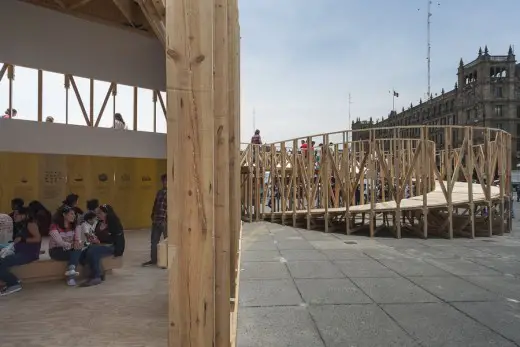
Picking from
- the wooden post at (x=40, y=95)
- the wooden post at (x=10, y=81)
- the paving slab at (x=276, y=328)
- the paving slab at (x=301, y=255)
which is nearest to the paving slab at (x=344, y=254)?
the paving slab at (x=301, y=255)

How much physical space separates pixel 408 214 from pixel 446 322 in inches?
295

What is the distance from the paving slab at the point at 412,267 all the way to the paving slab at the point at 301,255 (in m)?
1.18

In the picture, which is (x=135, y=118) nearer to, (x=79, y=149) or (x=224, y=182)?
(x=79, y=149)

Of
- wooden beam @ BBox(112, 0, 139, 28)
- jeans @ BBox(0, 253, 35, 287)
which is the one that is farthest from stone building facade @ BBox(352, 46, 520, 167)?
jeans @ BBox(0, 253, 35, 287)

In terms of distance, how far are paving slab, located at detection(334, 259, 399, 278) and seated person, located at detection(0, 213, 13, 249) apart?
5077mm

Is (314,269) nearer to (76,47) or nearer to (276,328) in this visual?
(276,328)

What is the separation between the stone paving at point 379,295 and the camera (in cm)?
386

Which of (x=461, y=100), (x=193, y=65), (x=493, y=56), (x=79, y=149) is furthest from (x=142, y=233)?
(x=493, y=56)

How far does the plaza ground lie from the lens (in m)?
3.89

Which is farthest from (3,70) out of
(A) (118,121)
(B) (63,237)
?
(B) (63,237)

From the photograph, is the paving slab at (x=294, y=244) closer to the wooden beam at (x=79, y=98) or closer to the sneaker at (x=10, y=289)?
the sneaker at (x=10, y=289)

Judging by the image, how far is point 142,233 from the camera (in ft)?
41.0

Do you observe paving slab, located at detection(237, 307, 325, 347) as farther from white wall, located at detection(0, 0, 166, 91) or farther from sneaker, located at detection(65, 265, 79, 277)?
white wall, located at detection(0, 0, 166, 91)

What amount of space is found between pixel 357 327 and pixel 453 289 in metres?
2.09
